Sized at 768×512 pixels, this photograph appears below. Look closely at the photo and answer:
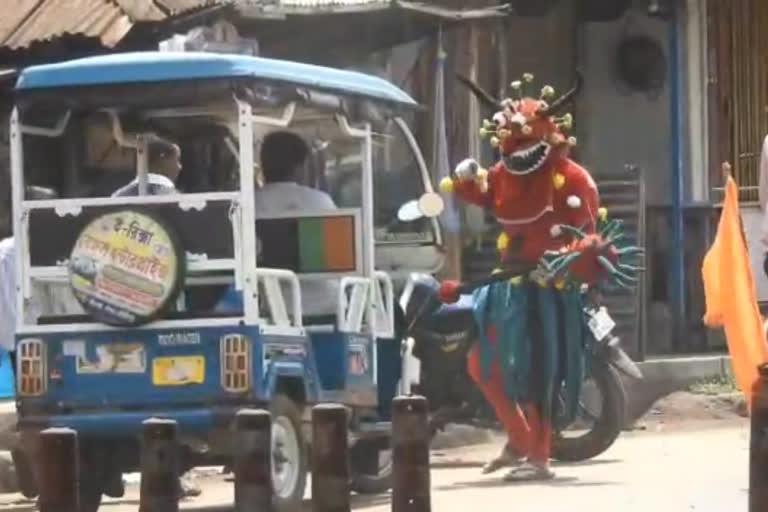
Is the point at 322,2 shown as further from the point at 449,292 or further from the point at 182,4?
the point at 449,292

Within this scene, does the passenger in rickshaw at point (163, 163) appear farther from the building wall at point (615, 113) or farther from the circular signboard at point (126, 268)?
the building wall at point (615, 113)

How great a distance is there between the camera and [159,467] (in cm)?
700

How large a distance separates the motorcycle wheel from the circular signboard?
3.09 m

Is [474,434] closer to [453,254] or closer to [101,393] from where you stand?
[453,254]

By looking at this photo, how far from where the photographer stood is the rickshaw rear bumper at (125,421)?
8.70 meters

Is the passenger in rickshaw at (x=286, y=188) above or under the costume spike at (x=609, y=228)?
above

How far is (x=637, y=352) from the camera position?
1519cm

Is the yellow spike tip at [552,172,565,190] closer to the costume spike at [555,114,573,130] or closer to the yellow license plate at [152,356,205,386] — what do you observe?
the costume spike at [555,114,573,130]

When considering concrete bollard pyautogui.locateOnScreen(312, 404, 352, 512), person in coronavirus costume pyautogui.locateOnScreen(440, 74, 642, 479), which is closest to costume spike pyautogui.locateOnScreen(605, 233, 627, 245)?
person in coronavirus costume pyautogui.locateOnScreen(440, 74, 642, 479)

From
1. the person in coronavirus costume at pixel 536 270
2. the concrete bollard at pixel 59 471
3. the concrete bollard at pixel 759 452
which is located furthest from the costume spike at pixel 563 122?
the concrete bollard at pixel 59 471

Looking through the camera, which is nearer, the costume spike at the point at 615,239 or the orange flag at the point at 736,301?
the orange flag at the point at 736,301

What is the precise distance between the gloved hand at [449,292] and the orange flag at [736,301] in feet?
5.83

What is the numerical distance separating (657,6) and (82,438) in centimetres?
877

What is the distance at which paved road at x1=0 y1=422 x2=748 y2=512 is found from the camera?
9.30 m
